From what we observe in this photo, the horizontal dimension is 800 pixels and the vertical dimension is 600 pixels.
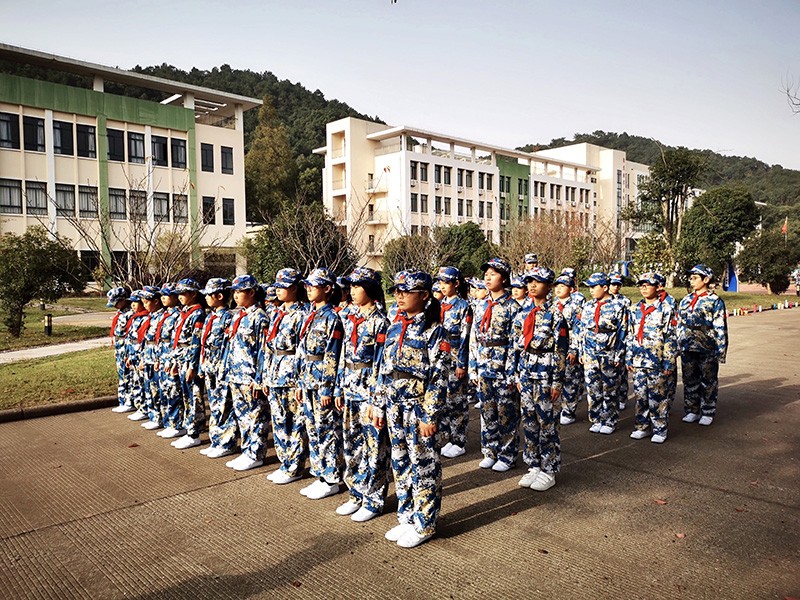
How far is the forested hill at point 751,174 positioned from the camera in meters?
66.7

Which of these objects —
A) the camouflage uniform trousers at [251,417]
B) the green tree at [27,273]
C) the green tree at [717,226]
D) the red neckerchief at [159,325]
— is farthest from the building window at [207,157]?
the camouflage uniform trousers at [251,417]

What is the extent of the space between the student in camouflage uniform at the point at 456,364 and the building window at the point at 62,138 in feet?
105

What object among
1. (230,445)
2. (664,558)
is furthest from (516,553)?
(230,445)

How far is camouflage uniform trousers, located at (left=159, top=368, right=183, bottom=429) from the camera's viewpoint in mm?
7047

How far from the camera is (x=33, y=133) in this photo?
1230 inches

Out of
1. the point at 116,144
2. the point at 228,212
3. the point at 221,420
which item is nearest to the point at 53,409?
the point at 221,420

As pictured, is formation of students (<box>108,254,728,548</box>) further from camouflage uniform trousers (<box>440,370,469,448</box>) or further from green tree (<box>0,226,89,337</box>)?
green tree (<box>0,226,89,337</box>)

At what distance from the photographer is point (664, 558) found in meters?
4.05

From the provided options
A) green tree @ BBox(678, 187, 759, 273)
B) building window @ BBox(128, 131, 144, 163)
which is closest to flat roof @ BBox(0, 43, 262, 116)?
building window @ BBox(128, 131, 144, 163)

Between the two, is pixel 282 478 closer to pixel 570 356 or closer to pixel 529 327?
pixel 529 327

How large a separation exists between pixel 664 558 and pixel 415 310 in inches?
94.3

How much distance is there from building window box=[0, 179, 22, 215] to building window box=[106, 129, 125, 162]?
16.0 feet

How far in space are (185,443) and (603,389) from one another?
16.2 ft

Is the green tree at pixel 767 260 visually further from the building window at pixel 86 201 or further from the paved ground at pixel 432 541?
the building window at pixel 86 201
